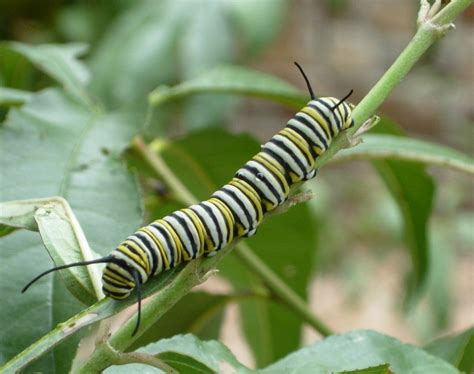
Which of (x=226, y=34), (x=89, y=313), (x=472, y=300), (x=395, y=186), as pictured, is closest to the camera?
(x=89, y=313)

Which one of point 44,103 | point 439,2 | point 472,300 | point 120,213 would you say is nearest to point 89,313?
point 120,213

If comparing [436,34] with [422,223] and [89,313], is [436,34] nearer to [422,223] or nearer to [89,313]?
[89,313]

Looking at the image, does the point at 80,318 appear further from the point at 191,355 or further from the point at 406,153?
the point at 406,153

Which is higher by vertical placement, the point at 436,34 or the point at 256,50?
the point at 256,50

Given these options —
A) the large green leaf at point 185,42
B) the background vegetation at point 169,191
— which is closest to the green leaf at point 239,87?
the background vegetation at point 169,191

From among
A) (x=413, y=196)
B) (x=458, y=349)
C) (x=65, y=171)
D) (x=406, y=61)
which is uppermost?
(x=65, y=171)

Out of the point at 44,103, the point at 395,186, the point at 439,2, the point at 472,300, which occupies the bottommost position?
the point at 472,300

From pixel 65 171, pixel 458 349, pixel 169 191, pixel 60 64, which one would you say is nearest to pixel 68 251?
pixel 65 171
